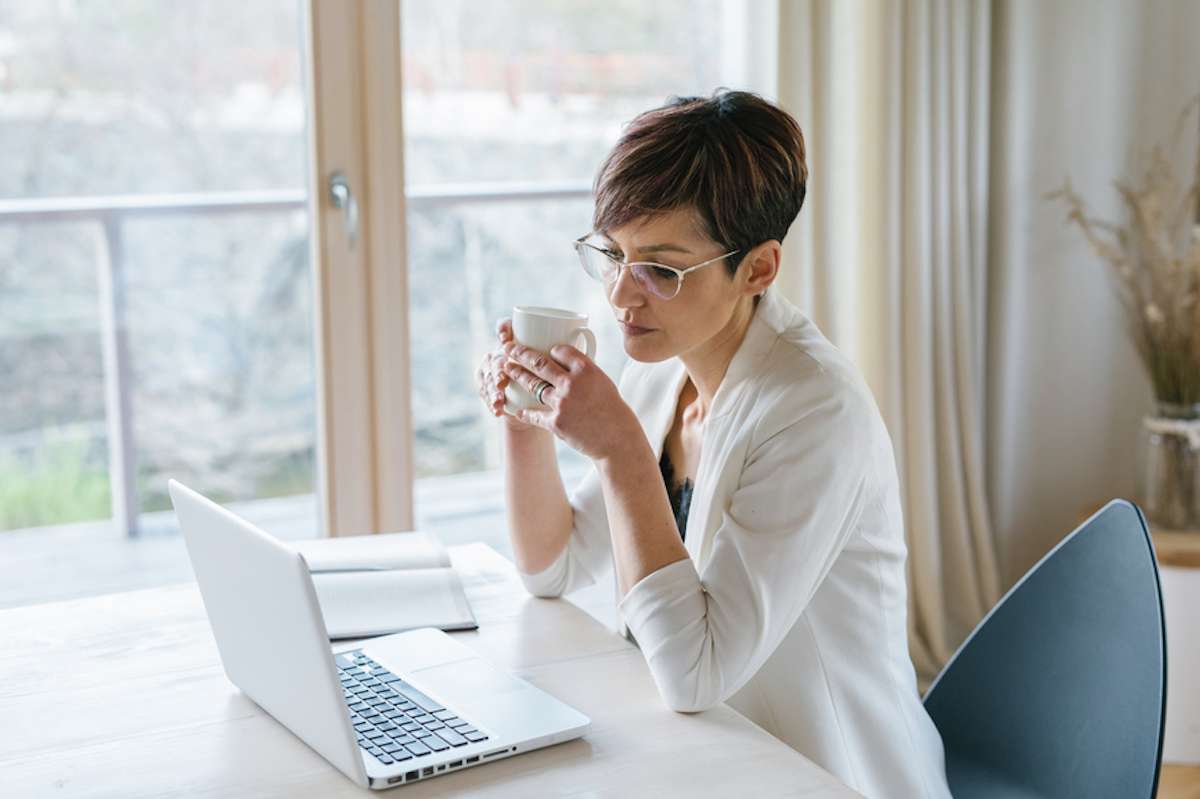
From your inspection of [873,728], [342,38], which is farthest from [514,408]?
[342,38]

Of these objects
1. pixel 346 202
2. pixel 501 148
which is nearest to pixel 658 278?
pixel 346 202

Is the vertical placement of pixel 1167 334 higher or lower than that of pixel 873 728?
higher

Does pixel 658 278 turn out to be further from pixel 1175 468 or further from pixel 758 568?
pixel 1175 468

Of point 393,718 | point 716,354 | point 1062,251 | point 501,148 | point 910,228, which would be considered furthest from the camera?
point 1062,251

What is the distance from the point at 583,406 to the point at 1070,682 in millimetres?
600

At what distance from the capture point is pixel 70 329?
2.45m

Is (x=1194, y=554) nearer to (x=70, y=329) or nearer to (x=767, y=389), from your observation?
(x=767, y=389)

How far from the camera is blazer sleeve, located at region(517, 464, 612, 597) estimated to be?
1.60 m

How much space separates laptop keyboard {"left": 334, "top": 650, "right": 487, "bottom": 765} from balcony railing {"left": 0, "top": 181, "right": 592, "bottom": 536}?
1317 millimetres

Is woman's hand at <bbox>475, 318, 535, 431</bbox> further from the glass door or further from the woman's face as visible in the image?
the glass door

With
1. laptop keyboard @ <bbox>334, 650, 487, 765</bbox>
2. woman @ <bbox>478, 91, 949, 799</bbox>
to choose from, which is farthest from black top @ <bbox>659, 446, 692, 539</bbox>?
A: laptop keyboard @ <bbox>334, 650, 487, 765</bbox>

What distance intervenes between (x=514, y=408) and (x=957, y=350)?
5.46 ft

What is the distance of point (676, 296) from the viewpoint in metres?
1.48

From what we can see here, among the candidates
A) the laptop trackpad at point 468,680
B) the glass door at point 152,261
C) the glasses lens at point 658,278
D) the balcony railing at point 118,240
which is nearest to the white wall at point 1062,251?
the balcony railing at point 118,240
